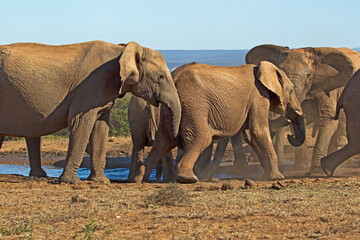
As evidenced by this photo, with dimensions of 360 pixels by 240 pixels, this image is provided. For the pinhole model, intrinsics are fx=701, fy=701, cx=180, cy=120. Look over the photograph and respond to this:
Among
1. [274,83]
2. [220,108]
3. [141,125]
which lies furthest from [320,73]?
[141,125]

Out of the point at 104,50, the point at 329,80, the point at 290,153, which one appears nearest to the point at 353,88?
the point at 329,80

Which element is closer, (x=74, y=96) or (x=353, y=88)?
(x=74, y=96)

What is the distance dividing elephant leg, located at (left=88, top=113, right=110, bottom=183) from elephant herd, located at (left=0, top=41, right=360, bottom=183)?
0.05ft

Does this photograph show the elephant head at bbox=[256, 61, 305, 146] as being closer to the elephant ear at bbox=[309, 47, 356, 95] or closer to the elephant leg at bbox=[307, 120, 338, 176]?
the elephant leg at bbox=[307, 120, 338, 176]

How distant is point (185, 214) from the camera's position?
7.00m

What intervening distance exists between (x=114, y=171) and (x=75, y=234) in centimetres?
970

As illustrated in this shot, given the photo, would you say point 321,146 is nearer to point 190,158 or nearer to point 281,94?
point 281,94

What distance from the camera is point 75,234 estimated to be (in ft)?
20.2

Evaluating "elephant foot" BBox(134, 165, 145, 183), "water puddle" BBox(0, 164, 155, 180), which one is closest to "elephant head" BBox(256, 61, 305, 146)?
"elephant foot" BBox(134, 165, 145, 183)

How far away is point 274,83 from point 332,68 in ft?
11.2

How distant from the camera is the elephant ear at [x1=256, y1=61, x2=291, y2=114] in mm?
11234

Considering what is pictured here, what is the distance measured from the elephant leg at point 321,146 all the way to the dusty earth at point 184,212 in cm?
374

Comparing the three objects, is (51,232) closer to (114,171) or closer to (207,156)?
(207,156)

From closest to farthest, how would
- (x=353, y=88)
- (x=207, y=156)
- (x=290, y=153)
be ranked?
(x=353, y=88), (x=207, y=156), (x=290, y=153)
